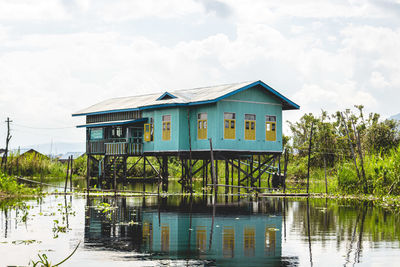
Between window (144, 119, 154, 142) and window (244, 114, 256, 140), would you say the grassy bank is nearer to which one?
window (144, 119, 154, 142)

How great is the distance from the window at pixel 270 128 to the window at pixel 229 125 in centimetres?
248

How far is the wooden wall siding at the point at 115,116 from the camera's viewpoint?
41253 mm

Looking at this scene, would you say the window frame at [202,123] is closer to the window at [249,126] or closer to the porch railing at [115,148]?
the window at [249,126]

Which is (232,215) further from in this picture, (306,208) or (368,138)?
(368,138)

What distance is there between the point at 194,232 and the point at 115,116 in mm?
27601

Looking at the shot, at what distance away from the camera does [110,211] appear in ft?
76.7

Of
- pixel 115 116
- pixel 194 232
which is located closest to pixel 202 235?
pixel 194 232

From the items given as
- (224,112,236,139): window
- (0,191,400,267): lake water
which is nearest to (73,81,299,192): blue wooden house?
(224,112,236,139): window

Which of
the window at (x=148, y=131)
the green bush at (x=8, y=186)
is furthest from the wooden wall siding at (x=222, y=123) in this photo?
the green bush at (x=8, y=186)

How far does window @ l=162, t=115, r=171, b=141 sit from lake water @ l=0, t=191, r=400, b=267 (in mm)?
10258

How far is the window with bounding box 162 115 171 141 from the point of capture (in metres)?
36.5

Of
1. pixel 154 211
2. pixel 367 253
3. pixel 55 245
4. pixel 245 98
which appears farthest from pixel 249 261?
pixel 245 98

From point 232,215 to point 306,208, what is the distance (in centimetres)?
430

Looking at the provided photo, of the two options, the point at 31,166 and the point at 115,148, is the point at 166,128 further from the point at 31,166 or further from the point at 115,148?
the point at 31,166
